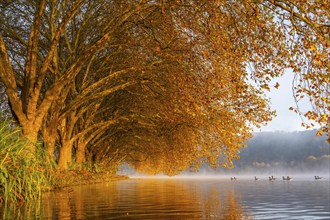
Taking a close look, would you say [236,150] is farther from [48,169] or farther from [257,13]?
[257,13]

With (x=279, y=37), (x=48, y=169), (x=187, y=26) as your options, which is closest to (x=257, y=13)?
(x=279, y=37)

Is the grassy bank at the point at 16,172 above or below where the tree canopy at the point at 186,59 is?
below

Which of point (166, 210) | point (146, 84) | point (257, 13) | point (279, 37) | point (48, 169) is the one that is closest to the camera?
point (166, 210)

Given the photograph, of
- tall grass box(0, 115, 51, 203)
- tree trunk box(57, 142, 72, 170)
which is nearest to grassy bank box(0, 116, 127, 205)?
tall grass box(0, 115, 51, 203)

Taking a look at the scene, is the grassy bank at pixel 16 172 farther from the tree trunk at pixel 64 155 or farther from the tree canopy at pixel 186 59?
the tree trunk at pixel 64 155

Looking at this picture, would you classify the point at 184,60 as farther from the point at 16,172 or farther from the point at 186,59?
the point at 16,172

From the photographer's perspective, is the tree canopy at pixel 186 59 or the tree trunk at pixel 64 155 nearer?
the tree canopy at pixel 186 59

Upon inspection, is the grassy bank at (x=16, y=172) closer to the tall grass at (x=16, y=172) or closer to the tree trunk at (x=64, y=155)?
the tall grass at (x=16, y=172)

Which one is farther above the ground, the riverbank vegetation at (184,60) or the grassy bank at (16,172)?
the riverbank vegetation at (184,60)

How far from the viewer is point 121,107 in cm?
4091

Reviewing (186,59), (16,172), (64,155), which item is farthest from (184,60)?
(64,155)

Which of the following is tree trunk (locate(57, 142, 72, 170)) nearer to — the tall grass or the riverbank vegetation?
the riverbank vegetation

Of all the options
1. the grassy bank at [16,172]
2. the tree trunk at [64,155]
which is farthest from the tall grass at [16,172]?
the tree trunk at [64,155]

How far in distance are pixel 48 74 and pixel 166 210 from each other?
25.0m
